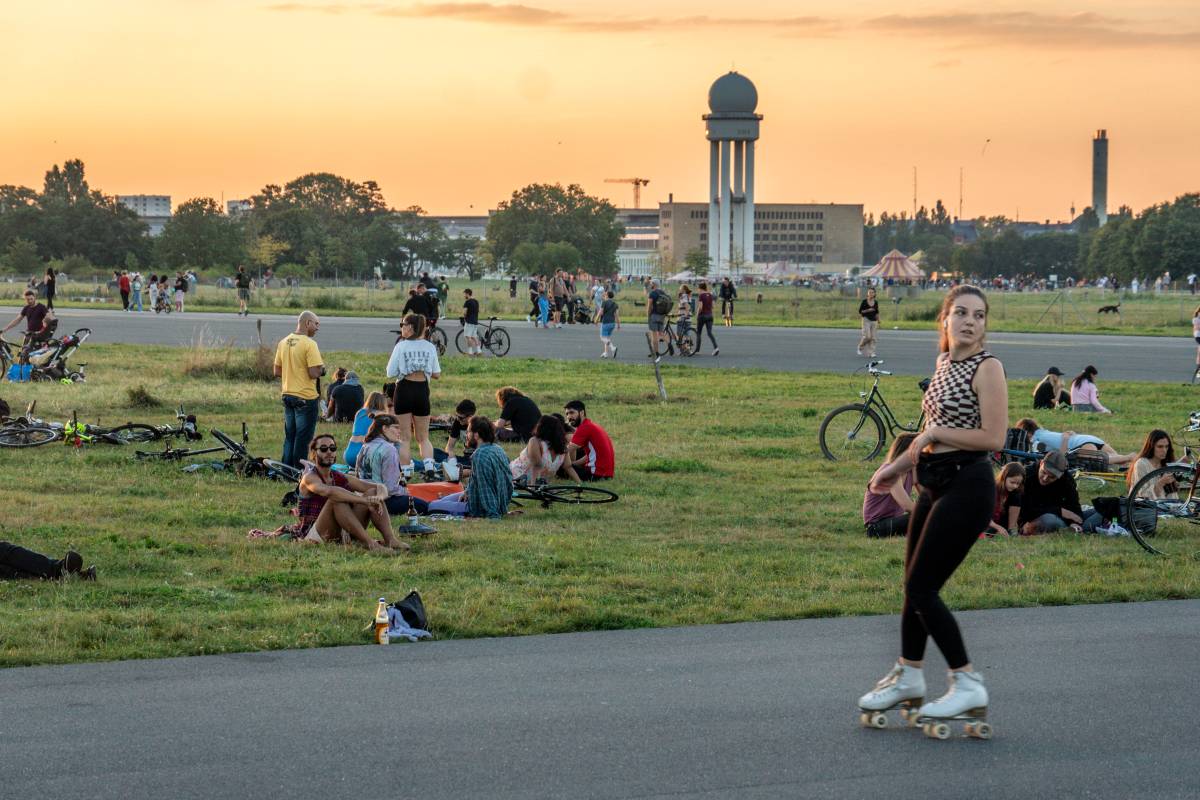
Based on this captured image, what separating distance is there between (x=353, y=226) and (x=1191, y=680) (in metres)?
161

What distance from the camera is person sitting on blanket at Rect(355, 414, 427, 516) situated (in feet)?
40.1

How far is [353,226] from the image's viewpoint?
16338 cm

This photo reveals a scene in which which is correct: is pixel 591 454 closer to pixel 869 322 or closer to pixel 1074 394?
pixel 1074 394

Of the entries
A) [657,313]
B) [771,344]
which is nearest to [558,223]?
[771,344]

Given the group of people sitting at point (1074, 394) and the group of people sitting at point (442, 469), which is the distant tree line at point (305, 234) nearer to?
the group of people sitting at point (1074, 394)

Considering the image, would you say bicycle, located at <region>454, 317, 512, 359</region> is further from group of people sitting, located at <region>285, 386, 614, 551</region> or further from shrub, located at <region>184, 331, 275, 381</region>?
group of people sitting, located at <region>285, 386, 614, 551</region>

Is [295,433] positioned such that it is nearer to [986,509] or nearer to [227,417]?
[227,417]

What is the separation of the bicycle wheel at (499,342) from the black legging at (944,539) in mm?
27873

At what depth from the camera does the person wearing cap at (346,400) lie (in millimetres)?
18797

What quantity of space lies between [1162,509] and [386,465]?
633cm

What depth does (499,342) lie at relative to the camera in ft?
112

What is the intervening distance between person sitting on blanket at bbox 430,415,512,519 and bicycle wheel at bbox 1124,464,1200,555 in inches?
202

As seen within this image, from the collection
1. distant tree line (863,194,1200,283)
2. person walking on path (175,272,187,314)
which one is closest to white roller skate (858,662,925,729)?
person walking on path (175,272,187,314)

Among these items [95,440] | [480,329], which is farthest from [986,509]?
[480,329]
